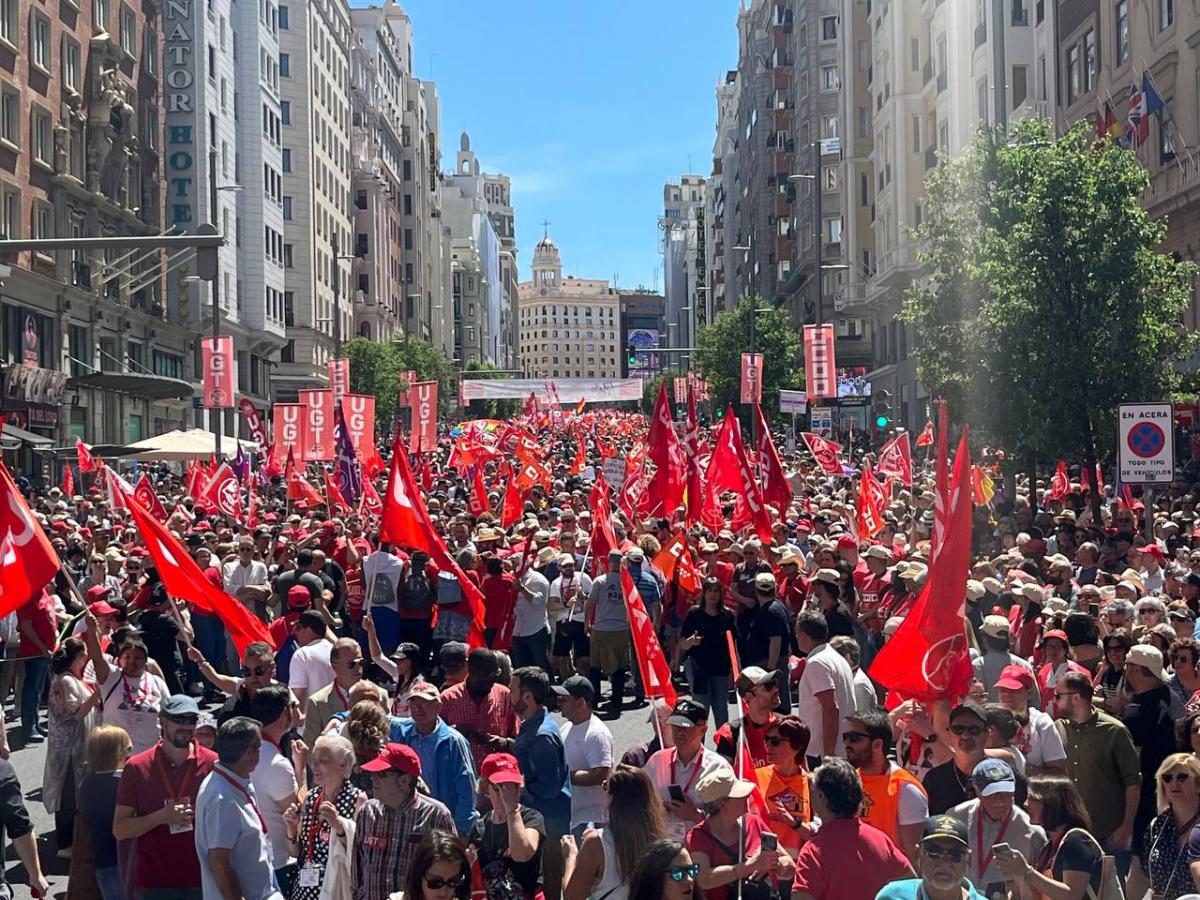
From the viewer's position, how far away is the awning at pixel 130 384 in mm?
41438

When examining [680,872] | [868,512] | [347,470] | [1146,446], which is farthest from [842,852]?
[347,470]

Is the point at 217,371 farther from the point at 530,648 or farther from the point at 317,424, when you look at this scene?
the point at 530,648

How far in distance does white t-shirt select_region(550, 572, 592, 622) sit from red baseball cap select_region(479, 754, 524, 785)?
9.14 metres

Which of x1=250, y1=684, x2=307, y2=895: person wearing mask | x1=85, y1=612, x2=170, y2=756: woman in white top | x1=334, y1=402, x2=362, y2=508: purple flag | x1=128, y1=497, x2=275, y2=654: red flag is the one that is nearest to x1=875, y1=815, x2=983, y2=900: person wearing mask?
x1=250, y1=684, x2=307, y2=895: person wearing mask

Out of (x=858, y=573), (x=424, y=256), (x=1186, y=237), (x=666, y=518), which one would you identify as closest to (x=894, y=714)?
(x=858, y=573)

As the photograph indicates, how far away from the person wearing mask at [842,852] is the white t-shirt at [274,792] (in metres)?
2.38

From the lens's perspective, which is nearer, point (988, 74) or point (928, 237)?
point (928, 237)

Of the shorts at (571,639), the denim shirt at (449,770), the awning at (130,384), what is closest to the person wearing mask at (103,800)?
the denim shirt at (449,770)

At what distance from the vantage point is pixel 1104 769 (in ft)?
26.0

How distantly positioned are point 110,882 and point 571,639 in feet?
28.2

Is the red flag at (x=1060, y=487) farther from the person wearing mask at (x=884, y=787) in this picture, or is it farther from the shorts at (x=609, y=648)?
the person wearing mask at (x=884, y=787)

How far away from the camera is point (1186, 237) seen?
32.8m

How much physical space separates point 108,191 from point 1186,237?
28.7 metres

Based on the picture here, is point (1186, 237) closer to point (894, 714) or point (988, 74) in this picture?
point (988, 74)
